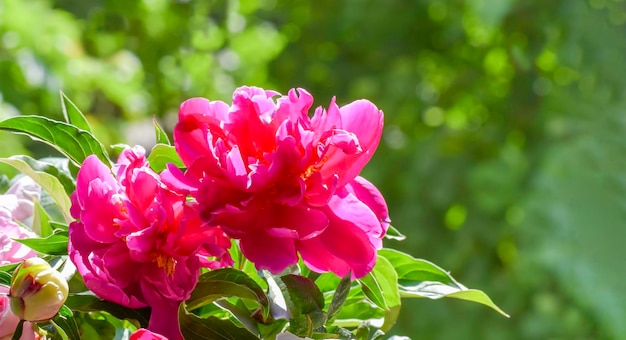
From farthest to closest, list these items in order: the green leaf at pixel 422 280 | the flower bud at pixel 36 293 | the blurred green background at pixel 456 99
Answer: the blurred green background at pixel 456 99 < the green leaf at pixel 422 280 < the flower bud at pixel 36 293

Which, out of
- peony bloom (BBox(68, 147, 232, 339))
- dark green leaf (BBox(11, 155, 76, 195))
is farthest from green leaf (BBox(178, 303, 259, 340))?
dark green leaf (BBox(11, 155, 76, 195))

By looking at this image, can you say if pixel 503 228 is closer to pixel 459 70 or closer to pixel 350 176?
pixel 459 70

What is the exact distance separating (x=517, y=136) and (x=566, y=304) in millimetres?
518

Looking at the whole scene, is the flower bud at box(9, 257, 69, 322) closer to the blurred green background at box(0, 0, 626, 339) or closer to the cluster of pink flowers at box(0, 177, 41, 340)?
the cluster of pink flowers at box(0, 177, 41, 340)

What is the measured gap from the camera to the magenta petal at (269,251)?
0.36 meters

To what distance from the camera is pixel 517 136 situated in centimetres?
271

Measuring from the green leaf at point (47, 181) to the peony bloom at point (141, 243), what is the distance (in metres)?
0.05

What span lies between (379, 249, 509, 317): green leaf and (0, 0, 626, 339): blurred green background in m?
1.41

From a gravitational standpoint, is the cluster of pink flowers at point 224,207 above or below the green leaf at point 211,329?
above

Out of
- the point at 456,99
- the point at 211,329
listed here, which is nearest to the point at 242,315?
the point at 211,329

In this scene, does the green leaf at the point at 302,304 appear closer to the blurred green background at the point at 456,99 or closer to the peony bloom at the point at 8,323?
the peony bloom at the point at 8,323

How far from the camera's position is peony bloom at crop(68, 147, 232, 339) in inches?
14.4

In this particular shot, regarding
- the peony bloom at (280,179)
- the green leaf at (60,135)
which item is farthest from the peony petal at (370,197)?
the green leaf at (60,135)

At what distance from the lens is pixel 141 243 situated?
14.2 inches
